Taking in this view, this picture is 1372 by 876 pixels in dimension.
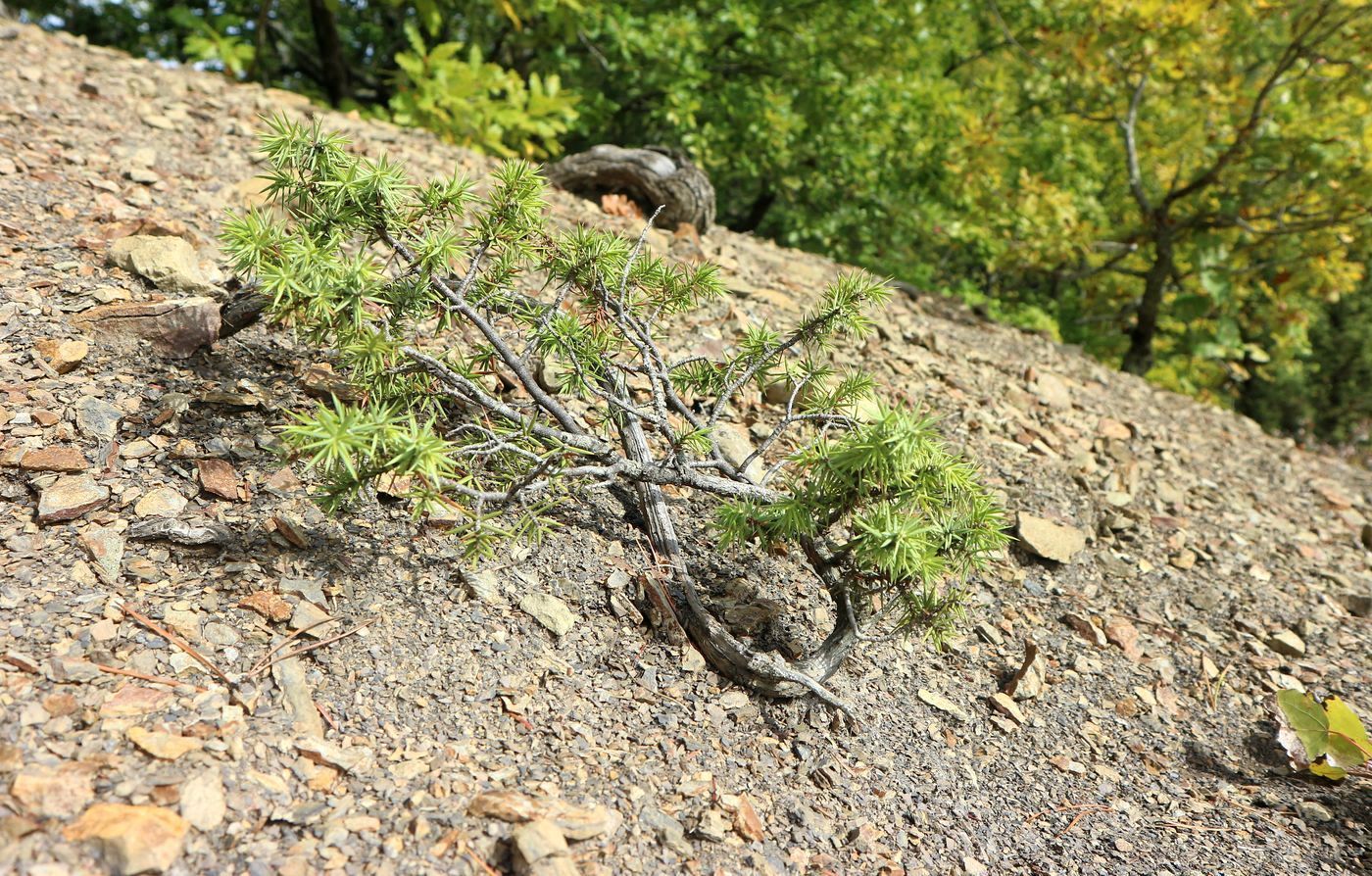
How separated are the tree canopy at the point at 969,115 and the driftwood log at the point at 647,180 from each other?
2.03 feet

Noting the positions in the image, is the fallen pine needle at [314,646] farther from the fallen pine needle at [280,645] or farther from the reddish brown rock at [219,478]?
the reddish brown rock at [219,478]

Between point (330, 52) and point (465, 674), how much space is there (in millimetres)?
5825

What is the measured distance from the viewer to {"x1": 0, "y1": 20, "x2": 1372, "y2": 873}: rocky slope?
1.65 meters

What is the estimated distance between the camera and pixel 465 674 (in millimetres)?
2008

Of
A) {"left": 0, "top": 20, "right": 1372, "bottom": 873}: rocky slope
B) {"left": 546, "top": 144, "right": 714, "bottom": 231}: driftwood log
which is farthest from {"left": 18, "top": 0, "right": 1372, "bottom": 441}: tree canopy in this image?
{"left": 0, "top": 20, "right": 1372, "bottom": 873}: rocky slope

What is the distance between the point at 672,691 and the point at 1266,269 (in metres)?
5.62

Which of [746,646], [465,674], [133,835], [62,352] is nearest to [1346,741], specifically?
[746,646]

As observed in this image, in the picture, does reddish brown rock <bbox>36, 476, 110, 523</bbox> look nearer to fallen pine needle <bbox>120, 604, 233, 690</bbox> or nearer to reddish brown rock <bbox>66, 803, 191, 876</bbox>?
fallen pine needle <bbox>120, 604, 233, 690</bbox>

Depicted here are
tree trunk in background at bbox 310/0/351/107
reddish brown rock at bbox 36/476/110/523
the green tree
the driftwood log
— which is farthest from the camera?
tree trunk in background at bbox 310/0/351/107

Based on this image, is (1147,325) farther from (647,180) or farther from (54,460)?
(54,460)

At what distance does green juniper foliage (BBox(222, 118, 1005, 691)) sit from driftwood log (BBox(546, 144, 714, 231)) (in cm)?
195

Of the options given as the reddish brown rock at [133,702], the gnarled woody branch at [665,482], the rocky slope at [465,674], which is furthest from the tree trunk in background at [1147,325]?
the reddish brown rock at [133,702]

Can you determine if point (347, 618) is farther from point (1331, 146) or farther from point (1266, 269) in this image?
point (1266, 269)

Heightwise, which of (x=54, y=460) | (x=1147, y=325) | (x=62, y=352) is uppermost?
(x=1147, y=325)
